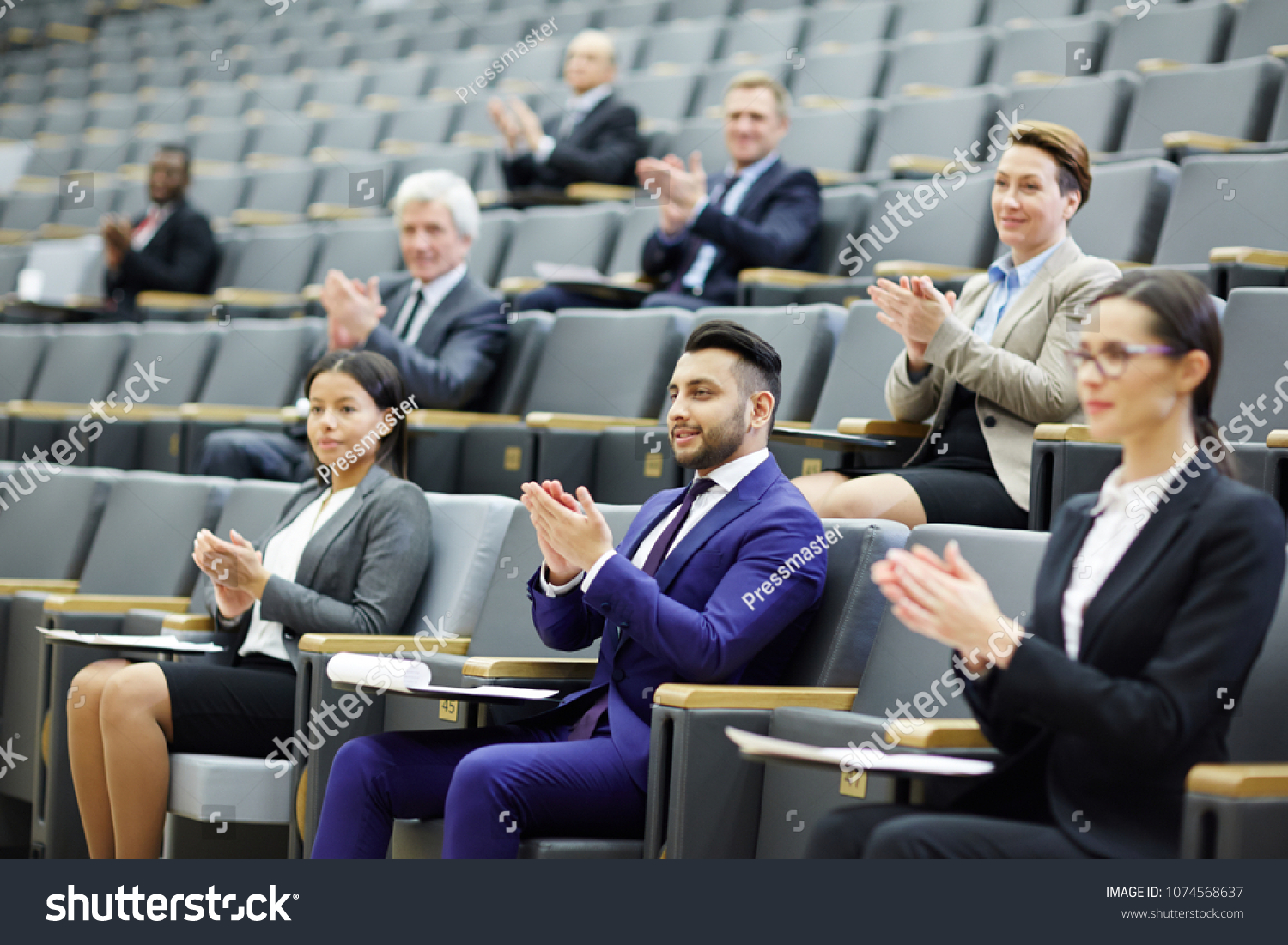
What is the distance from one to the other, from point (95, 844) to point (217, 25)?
15.7 ft

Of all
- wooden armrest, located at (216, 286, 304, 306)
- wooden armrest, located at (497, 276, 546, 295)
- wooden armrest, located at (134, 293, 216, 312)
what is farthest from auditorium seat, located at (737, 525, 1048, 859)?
wooden armrest, located at (134, 293, 216, 312)

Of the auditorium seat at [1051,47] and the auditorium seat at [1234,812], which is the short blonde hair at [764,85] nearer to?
the auditorium seat at [1051,47]

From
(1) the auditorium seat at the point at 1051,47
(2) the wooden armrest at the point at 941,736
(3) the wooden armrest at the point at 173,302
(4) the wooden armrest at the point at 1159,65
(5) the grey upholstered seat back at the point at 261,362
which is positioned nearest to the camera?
(2) the wooden armrest at the point at 941,736

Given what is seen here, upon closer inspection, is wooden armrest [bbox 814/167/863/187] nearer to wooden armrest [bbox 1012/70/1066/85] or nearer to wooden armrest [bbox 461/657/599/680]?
wooden armrest [bbox 1012/70/1066/85]

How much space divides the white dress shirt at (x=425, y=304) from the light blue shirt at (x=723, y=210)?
0.38 meters

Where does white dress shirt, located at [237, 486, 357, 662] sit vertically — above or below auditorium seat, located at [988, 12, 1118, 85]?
below

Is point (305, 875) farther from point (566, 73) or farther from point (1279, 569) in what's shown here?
point (566, 73)

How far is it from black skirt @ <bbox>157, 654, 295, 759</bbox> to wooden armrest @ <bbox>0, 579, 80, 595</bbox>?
578mm

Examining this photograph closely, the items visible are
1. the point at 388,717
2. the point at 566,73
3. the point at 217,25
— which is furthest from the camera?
the point at 217,25

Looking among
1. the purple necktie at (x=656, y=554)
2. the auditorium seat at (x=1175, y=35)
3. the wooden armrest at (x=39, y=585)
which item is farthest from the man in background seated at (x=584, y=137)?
the purple necktie at (x=656, y=554)

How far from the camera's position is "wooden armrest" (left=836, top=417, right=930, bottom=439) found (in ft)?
5.35

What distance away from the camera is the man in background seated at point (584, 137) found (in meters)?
3.01

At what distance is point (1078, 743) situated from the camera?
0.91 meters

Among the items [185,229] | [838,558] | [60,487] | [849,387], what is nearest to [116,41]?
[185,229]
